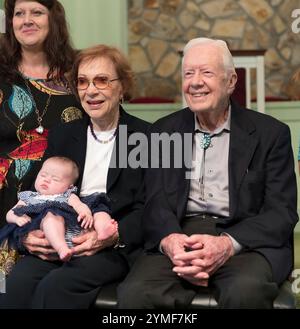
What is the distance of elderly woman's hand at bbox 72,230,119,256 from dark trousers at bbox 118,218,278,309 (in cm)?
16

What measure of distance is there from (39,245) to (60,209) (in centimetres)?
15

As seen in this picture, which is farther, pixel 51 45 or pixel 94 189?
pixel 51 45

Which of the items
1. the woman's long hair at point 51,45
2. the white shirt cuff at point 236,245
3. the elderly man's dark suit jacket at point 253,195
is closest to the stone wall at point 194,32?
the woman's long hair at point 51,45

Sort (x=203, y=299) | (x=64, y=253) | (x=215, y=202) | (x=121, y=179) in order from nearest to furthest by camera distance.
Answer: (x=203, y=299) < (x=64, y=253) < (x=215, y=202) < (x=121, y=179)

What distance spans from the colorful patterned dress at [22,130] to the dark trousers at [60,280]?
1.36 ft

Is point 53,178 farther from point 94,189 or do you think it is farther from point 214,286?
point 214,286

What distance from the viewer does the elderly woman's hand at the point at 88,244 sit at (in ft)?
8.14

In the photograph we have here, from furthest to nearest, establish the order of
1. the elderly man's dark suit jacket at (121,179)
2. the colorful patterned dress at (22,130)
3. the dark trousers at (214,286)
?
1. the colorful patterned dress at (22,130)
2. the elderly man's dark suit jacket at (121,179)
3. the dark trousers at (214,286)

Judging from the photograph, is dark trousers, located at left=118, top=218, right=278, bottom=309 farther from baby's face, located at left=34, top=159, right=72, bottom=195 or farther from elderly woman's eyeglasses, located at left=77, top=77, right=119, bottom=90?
elderly woman's eyeglasses, located at left=77, top=77, right=119, bottom=90

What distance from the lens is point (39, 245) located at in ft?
8.30

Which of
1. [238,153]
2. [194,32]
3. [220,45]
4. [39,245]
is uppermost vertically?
[194,32]

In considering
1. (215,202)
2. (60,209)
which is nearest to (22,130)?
(60,209)

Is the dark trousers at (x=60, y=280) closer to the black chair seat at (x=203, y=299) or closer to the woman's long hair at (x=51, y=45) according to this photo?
the black chair seat at (x=203, y=299)
